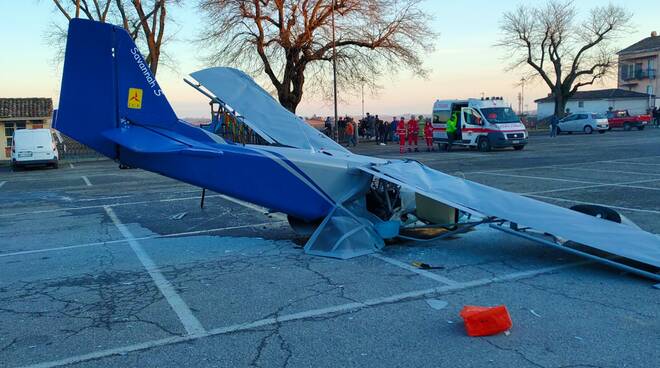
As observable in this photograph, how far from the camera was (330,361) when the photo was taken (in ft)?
13.6

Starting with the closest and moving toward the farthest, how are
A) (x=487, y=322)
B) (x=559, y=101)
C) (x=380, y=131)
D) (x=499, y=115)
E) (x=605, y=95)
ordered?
(x=487, y=322) → (x=499, y=115) → (x=380, y=131) → (x=559, y=101) → (x=605, y=95)

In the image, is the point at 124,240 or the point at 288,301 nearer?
the point at 288,301

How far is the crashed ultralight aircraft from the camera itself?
23.4 feet

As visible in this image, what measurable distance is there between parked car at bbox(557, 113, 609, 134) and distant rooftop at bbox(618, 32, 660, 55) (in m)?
37.0

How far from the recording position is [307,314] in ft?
16.9

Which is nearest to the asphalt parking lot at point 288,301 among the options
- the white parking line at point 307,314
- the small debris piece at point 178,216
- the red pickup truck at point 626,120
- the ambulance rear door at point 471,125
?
the white parking line at point 307,314

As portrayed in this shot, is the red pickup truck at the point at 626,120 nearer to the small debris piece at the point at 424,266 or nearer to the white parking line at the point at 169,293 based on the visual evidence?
the small debris piece at the point at 424,266

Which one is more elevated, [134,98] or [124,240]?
[134,98]

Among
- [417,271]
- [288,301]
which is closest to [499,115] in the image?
[417,271]

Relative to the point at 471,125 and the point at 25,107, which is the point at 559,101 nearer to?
the point at 471,125

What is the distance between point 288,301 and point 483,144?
77.2 ft

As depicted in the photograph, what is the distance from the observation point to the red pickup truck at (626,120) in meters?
47.6

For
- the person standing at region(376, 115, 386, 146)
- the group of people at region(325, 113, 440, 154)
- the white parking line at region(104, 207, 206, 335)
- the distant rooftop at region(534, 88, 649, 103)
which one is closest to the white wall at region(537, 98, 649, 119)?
the distant rooftop at region(534, 88, 649, 103)

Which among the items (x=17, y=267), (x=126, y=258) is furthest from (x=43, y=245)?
(x=126, y=258)
